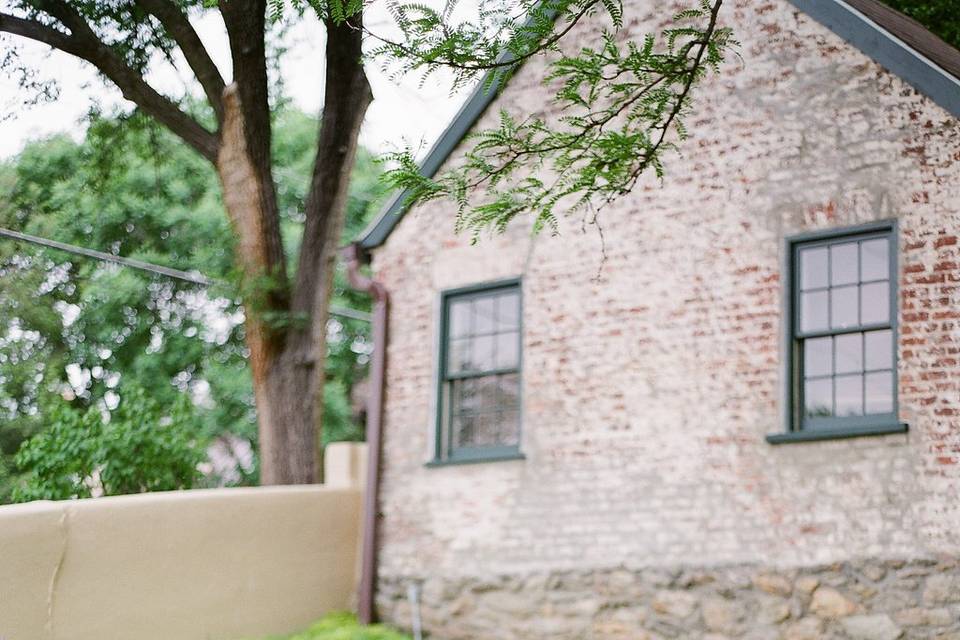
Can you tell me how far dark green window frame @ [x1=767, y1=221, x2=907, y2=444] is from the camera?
36.2 ft

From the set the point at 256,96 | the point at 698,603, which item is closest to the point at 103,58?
the point at 256,96

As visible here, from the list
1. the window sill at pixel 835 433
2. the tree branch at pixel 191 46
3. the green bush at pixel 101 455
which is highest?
the tree branch at pixel 191 46

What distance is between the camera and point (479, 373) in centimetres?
1355

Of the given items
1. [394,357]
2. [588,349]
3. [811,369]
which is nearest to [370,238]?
[394,357]

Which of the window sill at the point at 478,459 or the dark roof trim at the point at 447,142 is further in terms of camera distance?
the dark roof trim at the point at 447,142

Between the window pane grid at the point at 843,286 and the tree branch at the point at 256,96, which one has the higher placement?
the tree branch at the point at 256,96

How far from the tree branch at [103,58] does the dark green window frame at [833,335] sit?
662cm

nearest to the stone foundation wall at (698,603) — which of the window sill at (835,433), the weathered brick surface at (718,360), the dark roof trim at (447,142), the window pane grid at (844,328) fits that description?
the weathered brick surface at (718,360)

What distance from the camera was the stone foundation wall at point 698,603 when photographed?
414 inches

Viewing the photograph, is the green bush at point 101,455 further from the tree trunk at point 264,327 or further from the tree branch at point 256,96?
the tree branch at point 256,96

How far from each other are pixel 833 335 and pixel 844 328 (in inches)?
4.3

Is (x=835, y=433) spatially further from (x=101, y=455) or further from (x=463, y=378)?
(x=101, y=455)

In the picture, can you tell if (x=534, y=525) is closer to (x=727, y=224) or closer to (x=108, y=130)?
(x=727, y=224)

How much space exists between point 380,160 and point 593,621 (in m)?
5.53
